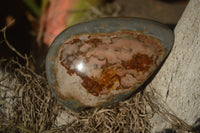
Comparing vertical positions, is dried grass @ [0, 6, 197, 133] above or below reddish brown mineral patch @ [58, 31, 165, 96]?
below

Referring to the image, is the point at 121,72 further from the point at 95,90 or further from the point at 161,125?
the point at 161,125

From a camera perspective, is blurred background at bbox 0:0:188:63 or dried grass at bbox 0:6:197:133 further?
blurred background at bbox 0:0:188:63

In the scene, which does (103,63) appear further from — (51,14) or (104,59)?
(51,14)

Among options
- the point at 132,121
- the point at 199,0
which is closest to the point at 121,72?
the point at 132,121

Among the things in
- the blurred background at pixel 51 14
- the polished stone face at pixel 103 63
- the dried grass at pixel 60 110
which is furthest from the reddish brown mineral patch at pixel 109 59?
the blurred background at pixel 51 14

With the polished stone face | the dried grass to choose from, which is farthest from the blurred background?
the polished stone face

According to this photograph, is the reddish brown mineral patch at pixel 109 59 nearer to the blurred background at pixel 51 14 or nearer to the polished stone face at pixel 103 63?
the polished stone face at pixel 103 63

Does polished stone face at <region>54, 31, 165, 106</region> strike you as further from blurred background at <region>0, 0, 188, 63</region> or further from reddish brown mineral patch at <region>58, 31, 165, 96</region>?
blurred background at <region>0, 0, 188, 63</region>
